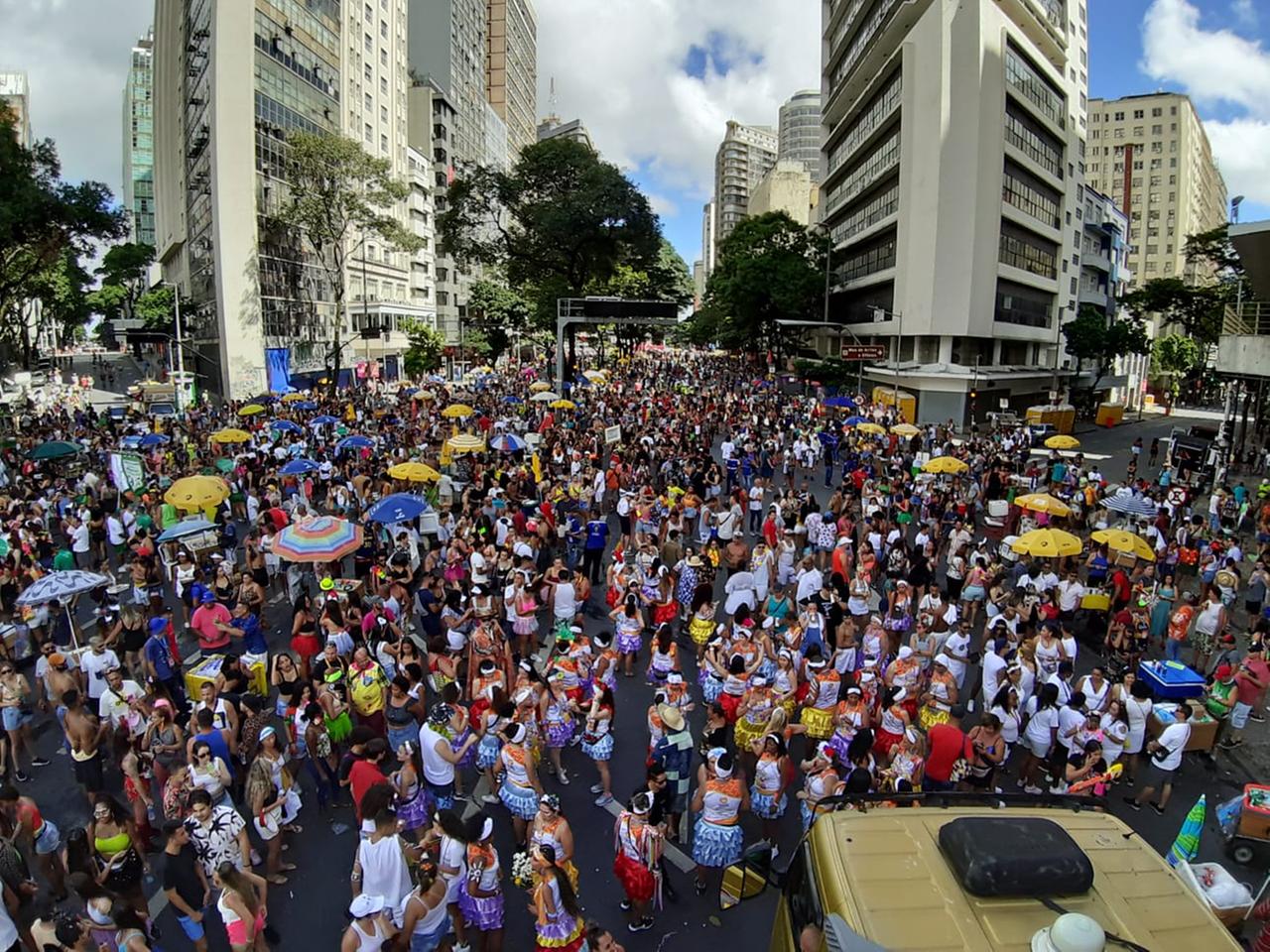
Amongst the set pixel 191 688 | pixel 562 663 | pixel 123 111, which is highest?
pixel 123 111

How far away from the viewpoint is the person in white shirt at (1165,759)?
23.6ft

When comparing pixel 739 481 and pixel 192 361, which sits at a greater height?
pixel 192 361

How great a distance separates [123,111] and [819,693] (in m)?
155

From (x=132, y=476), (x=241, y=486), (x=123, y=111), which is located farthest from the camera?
(x=123, y=111)

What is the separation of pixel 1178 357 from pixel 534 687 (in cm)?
7656

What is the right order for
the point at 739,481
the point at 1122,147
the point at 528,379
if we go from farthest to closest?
the point at 1122,147 → the point at 528,379 → the point at 739,481

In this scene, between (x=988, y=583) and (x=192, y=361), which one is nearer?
(x=988, y=583)

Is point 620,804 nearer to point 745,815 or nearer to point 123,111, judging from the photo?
point 745,815

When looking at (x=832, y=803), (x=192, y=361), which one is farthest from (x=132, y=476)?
(x=192, y=361)

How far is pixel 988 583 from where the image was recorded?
11219mm

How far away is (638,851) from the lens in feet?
18.2

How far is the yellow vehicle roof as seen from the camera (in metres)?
3.38

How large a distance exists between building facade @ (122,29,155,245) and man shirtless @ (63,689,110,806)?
5021 inches

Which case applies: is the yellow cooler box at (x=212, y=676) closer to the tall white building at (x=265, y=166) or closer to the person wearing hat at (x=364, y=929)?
the person wearing hat at (x=364, y=929)
